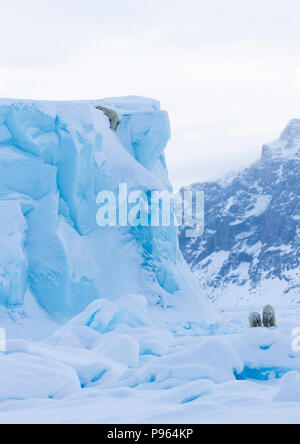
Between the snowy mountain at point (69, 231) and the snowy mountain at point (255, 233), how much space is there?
116816mm

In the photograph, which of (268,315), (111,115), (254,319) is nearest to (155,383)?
(254,319)

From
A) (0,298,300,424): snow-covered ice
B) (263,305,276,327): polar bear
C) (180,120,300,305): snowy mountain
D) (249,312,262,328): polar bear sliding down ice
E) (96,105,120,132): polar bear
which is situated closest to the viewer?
(0,298,300,424): snow-covered ice

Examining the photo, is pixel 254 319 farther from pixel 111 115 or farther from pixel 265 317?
pixel 111 115

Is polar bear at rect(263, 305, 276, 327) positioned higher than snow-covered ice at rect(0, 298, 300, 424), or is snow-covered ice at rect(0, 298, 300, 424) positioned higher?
snow-covered ice at rect(0, 298, 300, 424)

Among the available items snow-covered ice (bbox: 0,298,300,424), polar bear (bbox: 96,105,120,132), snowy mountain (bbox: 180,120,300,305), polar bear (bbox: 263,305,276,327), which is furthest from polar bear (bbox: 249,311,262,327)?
snowy mountain (bbox: 180,120,300,305)

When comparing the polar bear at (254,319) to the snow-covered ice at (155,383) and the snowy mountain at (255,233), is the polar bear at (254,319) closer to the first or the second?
the snow-covered ice at (155,383)

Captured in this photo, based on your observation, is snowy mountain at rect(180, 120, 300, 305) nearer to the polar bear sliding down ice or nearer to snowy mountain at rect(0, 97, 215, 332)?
snowy mountain at rect(0, 97, 215, 332)

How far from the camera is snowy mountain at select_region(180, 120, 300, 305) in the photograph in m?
142

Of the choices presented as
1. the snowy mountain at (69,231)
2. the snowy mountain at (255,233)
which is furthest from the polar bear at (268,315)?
the snowy mountain at (255,233)

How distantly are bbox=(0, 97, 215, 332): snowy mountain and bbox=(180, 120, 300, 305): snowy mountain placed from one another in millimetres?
116816

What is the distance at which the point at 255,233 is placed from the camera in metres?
163

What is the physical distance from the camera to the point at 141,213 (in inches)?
642

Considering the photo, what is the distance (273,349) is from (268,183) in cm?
16929

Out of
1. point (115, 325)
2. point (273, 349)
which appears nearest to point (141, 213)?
A: point (115, 325)
